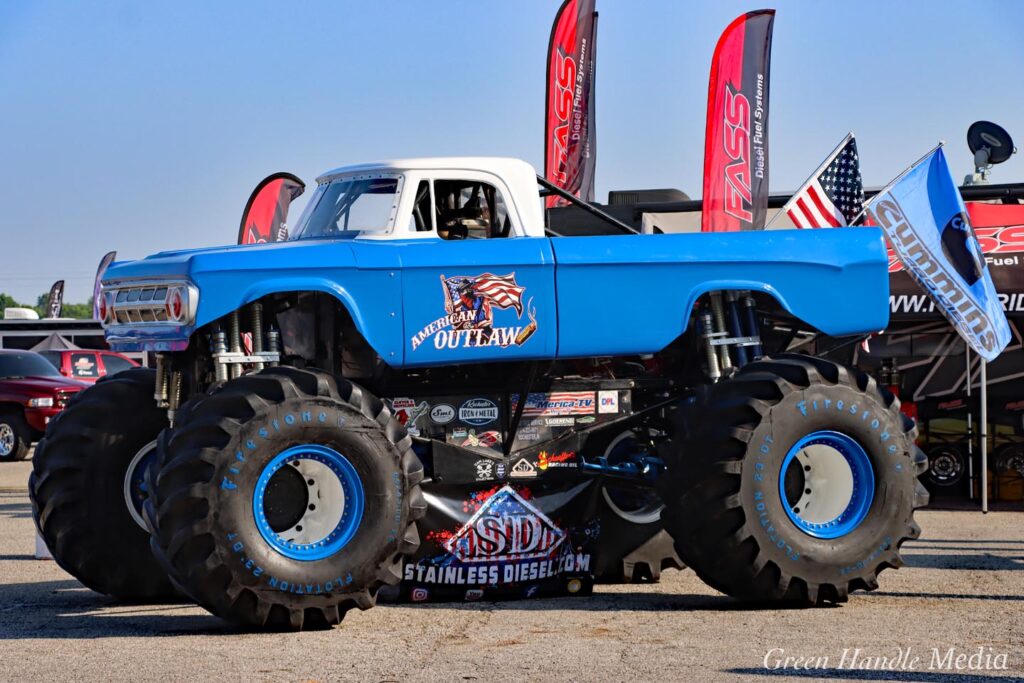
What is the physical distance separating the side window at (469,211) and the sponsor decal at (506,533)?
5.40 feet

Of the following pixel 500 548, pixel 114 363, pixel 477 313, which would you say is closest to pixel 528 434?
pixel 500 548

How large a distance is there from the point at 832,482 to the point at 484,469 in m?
2.15

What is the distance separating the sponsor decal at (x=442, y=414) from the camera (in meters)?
8.67

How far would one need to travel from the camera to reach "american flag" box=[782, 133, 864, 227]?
1338cm

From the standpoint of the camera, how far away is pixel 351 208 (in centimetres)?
873

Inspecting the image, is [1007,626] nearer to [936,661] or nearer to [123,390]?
[936,661]

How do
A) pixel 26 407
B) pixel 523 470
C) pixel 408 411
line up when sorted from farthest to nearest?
pixel 26 407 → pixel 523 470 → pixel 408 411

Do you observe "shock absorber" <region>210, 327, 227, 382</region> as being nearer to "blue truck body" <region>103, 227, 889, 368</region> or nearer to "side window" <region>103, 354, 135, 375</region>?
"blue truck body" <region>103, 227, 889, 368</region>

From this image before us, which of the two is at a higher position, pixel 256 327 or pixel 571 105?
pixel 571 105

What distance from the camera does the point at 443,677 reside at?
6066mm

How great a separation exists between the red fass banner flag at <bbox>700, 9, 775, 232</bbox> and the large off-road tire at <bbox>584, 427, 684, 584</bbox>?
25.2 ft

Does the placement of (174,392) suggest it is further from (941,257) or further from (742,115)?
(742,115)

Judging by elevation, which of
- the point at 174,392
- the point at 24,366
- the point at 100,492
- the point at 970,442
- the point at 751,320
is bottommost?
the point at 970,442

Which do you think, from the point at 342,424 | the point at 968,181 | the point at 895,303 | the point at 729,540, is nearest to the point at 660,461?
the point at 729,540
